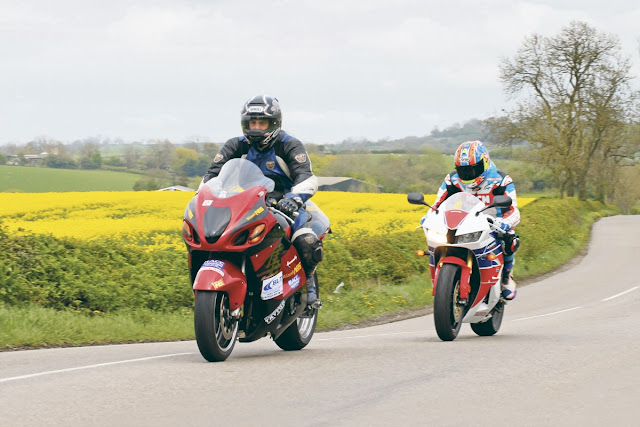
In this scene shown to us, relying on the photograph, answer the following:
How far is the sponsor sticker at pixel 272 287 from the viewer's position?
7.80 meters

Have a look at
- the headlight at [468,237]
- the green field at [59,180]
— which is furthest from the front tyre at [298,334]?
the green field at [59,180]

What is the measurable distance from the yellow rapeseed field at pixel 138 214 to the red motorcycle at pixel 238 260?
16403 millimetres

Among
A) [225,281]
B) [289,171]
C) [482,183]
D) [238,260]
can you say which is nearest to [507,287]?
[482,183]

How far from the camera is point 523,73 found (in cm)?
6925

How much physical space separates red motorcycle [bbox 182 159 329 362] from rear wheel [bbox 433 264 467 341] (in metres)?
1.66

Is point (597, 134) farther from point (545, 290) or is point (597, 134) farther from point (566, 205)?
point (545, 290)

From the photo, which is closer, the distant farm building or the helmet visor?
the helmet visor

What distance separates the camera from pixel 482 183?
34.8 feet

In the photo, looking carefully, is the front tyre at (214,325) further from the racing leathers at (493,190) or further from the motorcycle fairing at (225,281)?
the racing leathers at (493,190)

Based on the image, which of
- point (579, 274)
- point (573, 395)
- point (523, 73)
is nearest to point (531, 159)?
point (523, 73)

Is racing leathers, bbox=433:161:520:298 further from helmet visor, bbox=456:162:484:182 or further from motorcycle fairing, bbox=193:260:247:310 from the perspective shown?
motorcycle fairing, bbox=193:260:247:310

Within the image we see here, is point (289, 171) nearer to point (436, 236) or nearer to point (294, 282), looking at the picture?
point (294, 282)

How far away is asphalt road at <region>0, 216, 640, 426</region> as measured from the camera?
17.9 feet

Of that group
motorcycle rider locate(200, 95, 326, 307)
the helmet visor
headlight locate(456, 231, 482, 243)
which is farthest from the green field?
motorcycle rider locate(200, 95, 326, 307)
